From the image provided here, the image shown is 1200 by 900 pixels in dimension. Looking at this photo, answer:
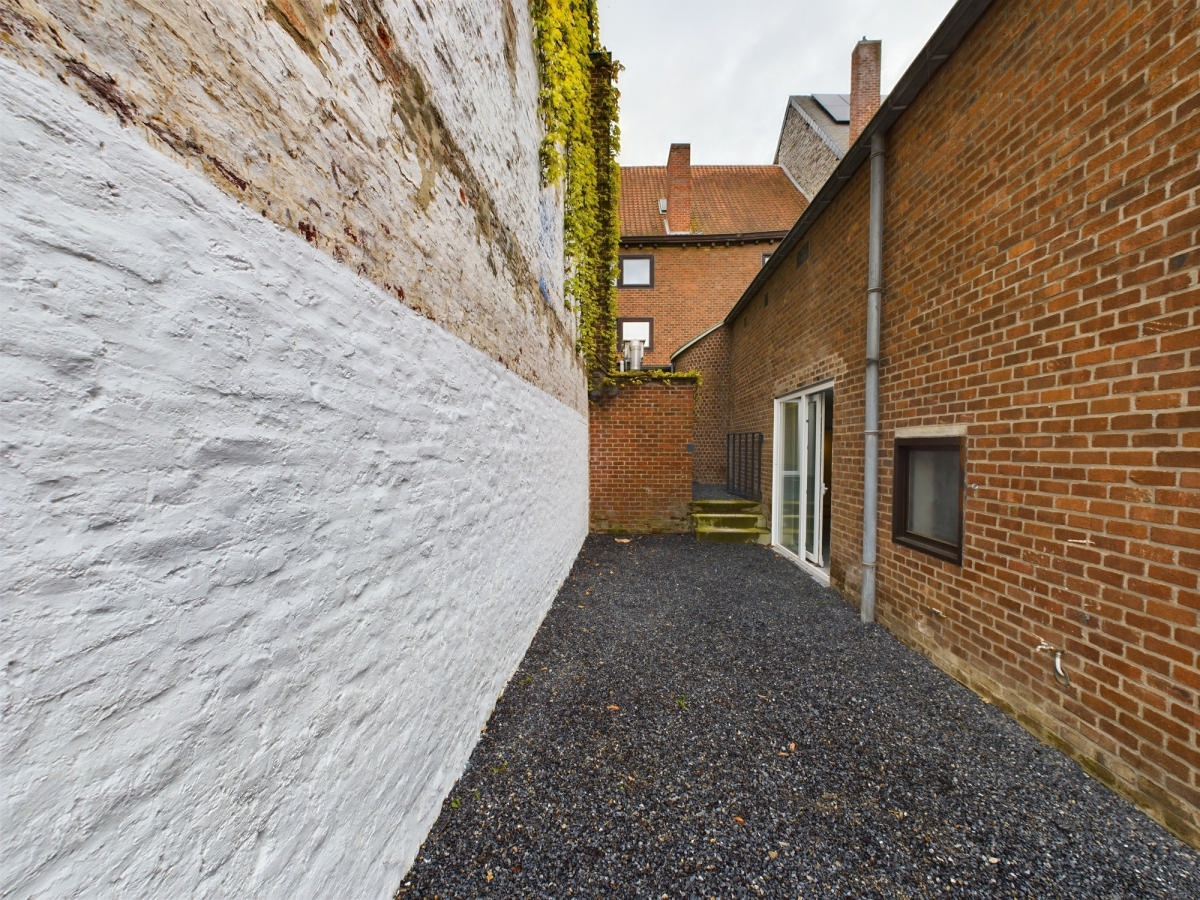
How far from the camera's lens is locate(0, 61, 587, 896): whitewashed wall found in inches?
26.0

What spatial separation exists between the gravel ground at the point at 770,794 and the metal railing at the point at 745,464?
193 inches

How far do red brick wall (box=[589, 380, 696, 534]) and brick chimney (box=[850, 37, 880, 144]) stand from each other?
12294 mm

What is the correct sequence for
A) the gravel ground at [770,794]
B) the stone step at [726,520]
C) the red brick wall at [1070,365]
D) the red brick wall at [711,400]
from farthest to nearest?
1. the red brick wall at [711,400]
2. the stone step at [726,520]
3. the red brick wall at [1070,365]
4. the gravel ground at [770,794]

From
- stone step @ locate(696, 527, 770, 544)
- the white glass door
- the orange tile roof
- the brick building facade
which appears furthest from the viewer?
the orange tile roof

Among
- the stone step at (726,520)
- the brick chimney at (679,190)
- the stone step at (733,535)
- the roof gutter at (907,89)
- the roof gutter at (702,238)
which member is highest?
the brick chimney at (679,190)

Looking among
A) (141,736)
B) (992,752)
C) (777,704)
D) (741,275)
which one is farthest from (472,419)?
(741,275)

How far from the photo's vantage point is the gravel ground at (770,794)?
5.73ft

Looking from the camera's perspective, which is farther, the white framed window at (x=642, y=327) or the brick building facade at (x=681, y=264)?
the white framed window at (x=642, y=327)

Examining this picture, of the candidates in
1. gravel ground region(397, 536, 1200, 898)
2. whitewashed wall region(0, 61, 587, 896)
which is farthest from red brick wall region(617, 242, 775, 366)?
whitewashed wall region(0, 61, 587, 896)

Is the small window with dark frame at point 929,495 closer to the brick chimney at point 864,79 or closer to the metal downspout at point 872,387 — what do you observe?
the metal downspout at point 872,387

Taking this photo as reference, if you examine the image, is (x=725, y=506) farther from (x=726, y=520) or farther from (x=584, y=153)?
(x=584, y=153)

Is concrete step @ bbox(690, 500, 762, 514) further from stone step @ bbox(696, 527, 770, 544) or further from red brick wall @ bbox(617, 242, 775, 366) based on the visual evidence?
red brick wall @ bbox(617, 242, 775, 366)

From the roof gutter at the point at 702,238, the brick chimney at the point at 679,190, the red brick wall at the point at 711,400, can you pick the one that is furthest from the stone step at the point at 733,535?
the brick chimney at the point at 679,190

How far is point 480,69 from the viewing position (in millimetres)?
2543
